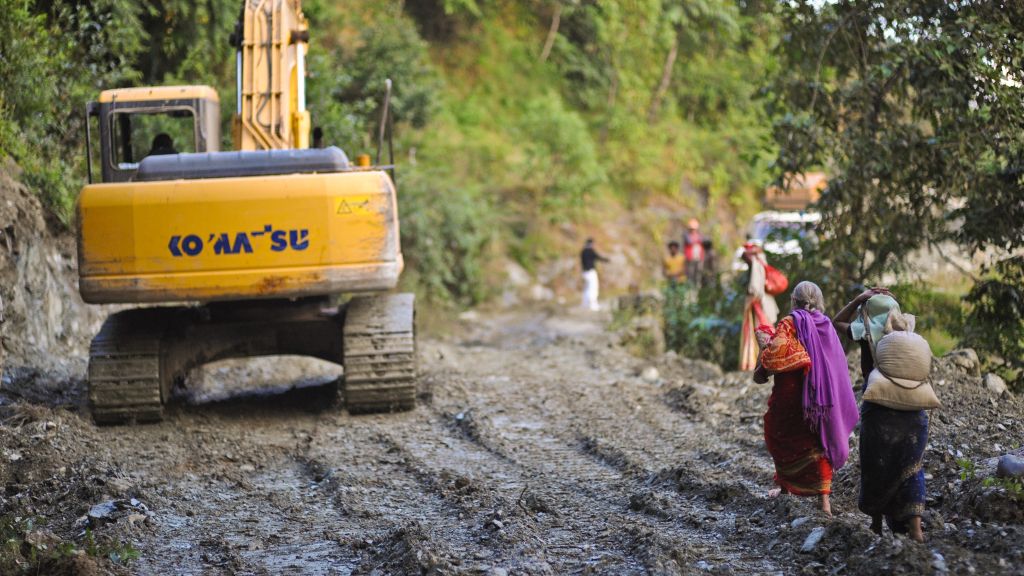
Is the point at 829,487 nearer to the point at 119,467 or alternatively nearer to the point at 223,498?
the point at 223,498

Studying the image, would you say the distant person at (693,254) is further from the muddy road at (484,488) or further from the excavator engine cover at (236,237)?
the excavator engine cover at (236,237)

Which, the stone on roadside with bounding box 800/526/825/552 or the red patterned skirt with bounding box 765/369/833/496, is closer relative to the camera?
the stone on roadside with bounding box 800/526/825/552

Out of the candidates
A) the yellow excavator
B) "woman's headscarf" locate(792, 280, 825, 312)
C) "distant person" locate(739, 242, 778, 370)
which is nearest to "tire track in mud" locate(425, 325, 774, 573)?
"woman's headscarf" locate(792, 280, 825, 312)

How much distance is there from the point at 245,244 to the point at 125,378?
1.82 meters

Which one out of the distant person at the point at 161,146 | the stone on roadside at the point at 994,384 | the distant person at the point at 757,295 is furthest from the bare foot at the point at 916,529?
the distant person at the point at 161,146

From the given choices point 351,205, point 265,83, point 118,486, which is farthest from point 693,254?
point 118,486

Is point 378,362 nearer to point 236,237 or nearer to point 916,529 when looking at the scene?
point 236,237

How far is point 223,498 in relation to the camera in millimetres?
7234

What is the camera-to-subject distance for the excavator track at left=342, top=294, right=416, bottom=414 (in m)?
9.95

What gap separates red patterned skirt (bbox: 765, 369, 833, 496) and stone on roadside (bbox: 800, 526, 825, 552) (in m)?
0.80

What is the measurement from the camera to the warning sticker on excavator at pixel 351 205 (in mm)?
9055

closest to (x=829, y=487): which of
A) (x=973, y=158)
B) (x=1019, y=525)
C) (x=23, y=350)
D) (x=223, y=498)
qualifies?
(x=1019, y=525)

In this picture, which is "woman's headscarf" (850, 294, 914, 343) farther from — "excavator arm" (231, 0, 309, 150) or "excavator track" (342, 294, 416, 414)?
"excavator arm" (231, 0, 309, 150)

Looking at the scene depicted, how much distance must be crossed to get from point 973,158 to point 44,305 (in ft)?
33.0
